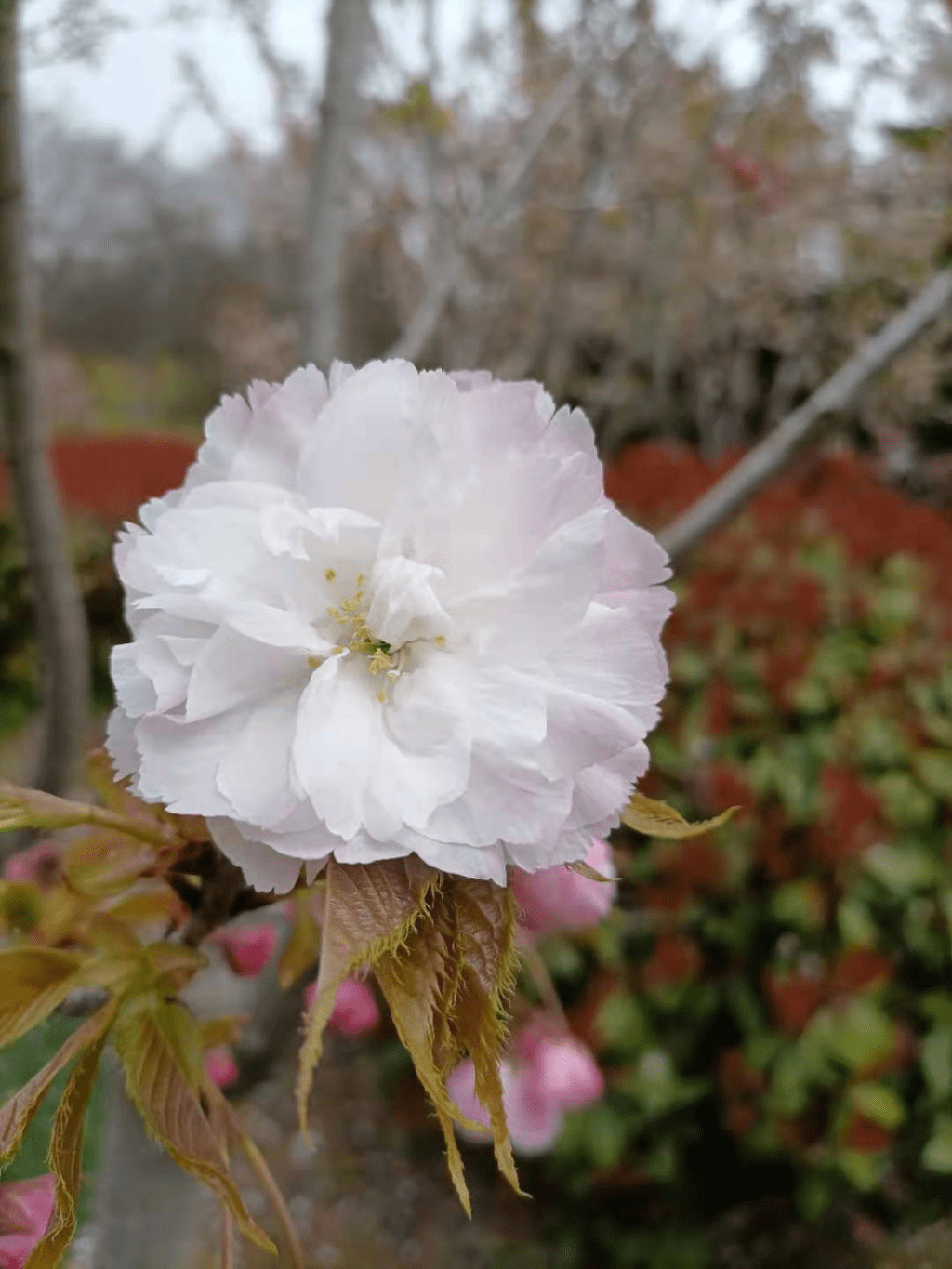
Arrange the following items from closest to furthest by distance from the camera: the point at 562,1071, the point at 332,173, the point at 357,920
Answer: the point at 357,920
the point at 562,1071
the point at 332,173

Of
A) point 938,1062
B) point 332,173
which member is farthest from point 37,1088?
point 938,1062

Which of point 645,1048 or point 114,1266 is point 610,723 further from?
point 645,1048

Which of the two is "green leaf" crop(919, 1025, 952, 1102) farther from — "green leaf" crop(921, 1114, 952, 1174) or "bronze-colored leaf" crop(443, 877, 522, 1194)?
"bronze-colored leaf" crop(443, 877, 522, 1194)

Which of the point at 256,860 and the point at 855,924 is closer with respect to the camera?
the point at 256,860

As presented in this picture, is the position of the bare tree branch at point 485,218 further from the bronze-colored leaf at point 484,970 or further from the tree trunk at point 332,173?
the bronze-colored leaf at point 484,970

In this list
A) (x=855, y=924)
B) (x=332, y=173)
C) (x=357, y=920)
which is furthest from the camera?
(x=855, y=924)

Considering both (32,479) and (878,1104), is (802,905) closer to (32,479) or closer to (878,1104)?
(878,1104)

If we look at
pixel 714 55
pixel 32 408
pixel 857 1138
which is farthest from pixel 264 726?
pixel 714 55
